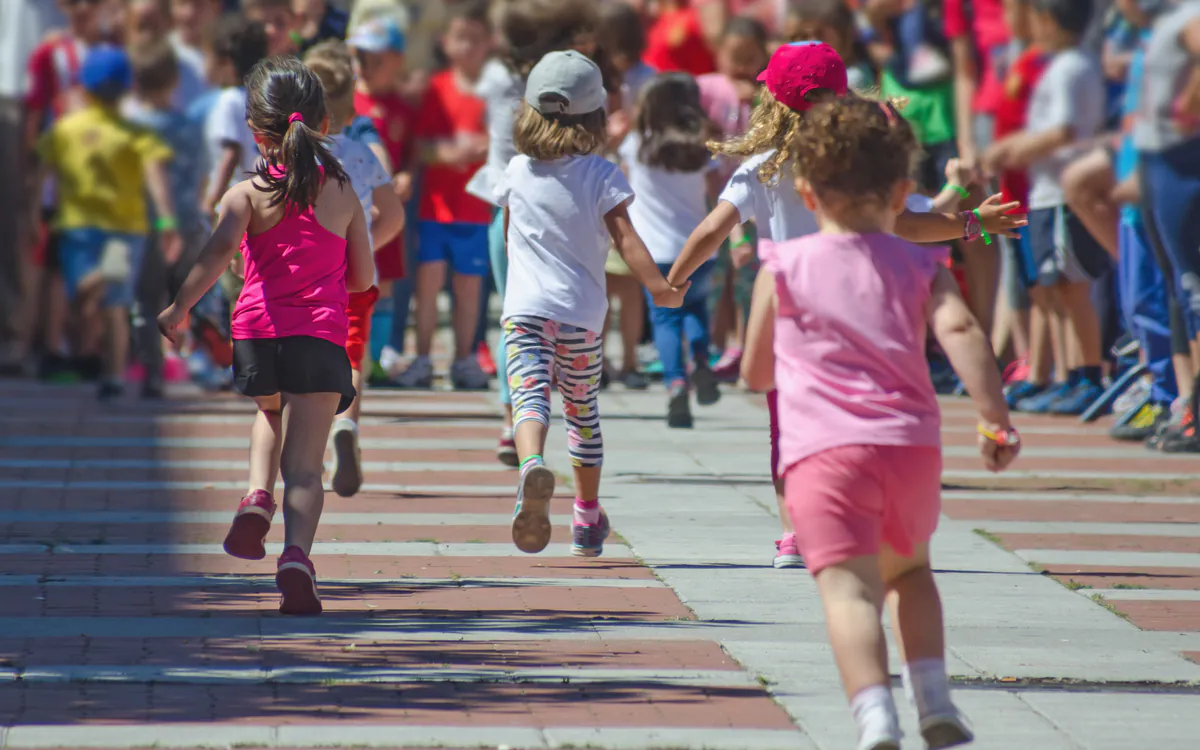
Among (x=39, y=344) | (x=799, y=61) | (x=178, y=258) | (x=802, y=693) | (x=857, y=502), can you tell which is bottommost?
(x=39, y=344)

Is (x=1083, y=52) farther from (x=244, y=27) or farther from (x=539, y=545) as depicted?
(x=539, y=545)

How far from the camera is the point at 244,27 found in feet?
37.0

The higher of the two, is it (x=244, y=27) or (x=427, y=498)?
(x=244, y=27)

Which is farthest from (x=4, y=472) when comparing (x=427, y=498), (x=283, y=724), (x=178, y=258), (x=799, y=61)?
(x=283, y=724)

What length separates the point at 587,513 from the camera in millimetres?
7488

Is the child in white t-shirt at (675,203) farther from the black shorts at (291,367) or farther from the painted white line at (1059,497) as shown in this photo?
the black shorts at (291,367)

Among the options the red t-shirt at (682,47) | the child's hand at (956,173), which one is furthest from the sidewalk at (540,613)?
the red t-shirt at (682,47)

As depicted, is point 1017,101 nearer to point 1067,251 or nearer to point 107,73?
point 1067,251

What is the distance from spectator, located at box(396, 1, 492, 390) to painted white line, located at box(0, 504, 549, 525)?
205 inches

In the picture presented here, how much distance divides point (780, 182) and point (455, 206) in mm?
6905

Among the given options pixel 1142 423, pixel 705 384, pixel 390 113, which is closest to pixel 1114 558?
pixel 1142 423

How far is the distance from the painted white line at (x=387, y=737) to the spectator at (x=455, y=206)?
8917 mm

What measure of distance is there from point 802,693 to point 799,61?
2.34 meters

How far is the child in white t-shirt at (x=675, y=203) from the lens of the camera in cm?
1177
